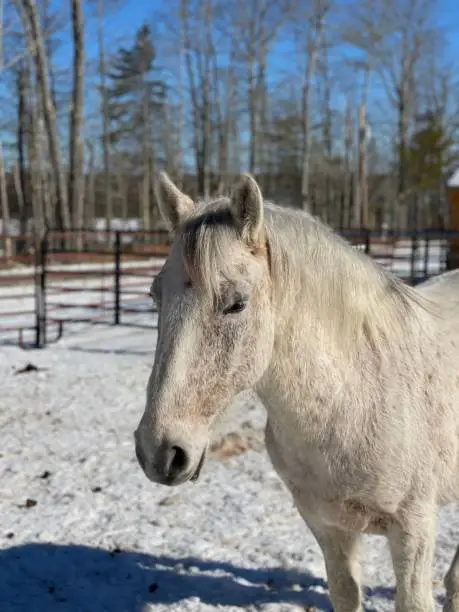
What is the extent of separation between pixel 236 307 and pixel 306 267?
30 centimetres

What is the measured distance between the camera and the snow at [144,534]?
9.14ft

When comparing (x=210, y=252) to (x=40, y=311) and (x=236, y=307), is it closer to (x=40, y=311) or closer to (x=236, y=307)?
(x=236, y=307)

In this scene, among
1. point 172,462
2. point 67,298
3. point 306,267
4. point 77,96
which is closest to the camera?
point 172,462

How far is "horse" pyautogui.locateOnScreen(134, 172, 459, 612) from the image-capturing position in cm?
156

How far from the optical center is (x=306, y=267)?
1771 millimetres

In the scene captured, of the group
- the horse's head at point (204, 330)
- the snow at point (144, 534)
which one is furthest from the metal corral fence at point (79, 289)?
the horse's head at point (204, 330)

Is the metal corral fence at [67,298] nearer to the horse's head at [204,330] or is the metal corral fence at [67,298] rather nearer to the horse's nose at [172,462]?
the horse's head at [204,330]

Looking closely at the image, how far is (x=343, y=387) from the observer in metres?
1.85

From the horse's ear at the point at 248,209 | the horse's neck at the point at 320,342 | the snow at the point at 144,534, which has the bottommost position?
the snow at the point at 144,534

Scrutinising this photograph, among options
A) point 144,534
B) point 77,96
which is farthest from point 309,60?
point 144,534

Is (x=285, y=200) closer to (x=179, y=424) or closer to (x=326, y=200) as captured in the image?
(x=326, y=200)

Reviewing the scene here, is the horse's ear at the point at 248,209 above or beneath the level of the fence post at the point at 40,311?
above

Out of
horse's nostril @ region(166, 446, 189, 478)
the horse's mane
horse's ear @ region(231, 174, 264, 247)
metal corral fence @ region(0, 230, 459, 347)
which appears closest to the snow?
horse's nostril @ region(166, 446, 189, 478)

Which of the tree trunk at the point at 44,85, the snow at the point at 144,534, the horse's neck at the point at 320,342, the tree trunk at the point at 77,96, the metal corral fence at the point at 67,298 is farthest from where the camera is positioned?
the tree trunk at the point at 77,96
